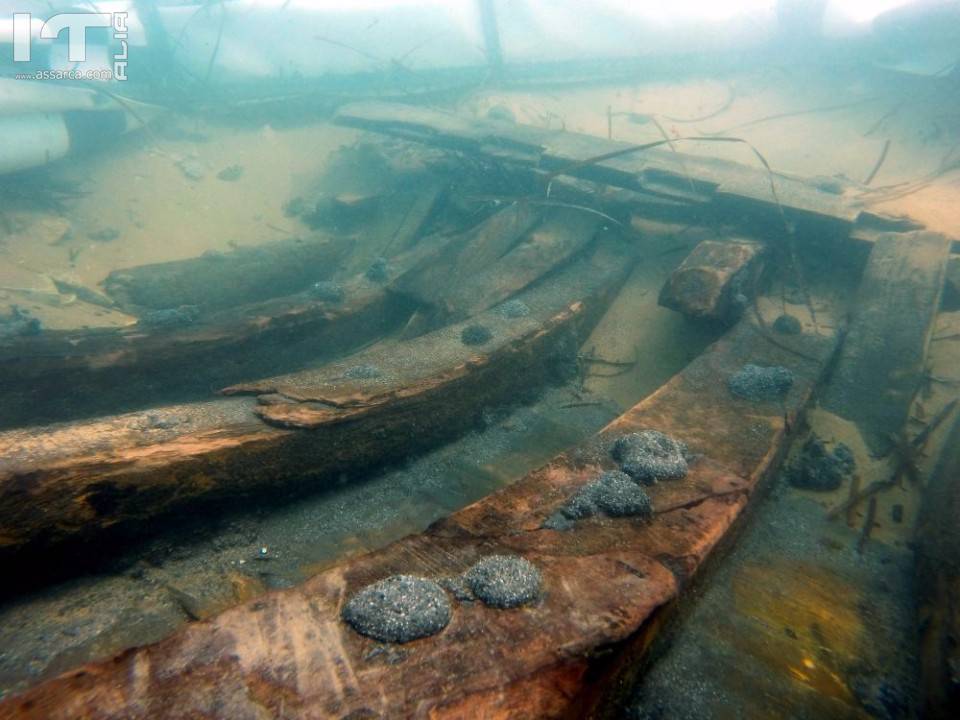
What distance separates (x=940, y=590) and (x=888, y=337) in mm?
3081

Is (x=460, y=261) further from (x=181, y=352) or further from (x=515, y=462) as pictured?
(x=181, y=352)

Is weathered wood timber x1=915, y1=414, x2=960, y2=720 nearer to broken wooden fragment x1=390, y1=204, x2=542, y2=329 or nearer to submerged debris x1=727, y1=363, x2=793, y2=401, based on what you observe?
submerged debris x1=727, y1=363, x2=793, y2=401

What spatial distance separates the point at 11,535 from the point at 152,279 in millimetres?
6593

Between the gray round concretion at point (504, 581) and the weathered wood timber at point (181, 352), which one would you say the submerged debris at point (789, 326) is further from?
the weathered wood timber at point (181, 352)

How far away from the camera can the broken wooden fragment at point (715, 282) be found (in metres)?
5.12

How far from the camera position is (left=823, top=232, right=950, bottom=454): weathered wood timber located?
4500mm

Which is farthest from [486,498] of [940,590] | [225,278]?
[225,278]

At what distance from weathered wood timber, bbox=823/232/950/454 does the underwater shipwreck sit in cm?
3

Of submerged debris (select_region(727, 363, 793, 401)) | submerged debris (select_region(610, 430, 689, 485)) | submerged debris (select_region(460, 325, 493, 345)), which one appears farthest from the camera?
submerged debris (select_region(460, 325, 493, 345))

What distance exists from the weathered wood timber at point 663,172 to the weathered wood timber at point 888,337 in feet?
2.31

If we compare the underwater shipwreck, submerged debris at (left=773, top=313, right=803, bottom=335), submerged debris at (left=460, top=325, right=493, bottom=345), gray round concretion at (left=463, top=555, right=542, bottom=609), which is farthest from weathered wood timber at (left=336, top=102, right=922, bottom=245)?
gray round concretion at (left=463, top=555, right=542, bottom=609)

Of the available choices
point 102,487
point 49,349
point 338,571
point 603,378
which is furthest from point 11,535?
point 603,378

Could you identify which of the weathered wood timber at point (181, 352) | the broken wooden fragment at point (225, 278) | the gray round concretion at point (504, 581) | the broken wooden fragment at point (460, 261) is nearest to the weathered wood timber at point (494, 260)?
the broken wooden fragment at point (460, 261)

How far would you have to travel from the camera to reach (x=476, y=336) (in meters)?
5.04
